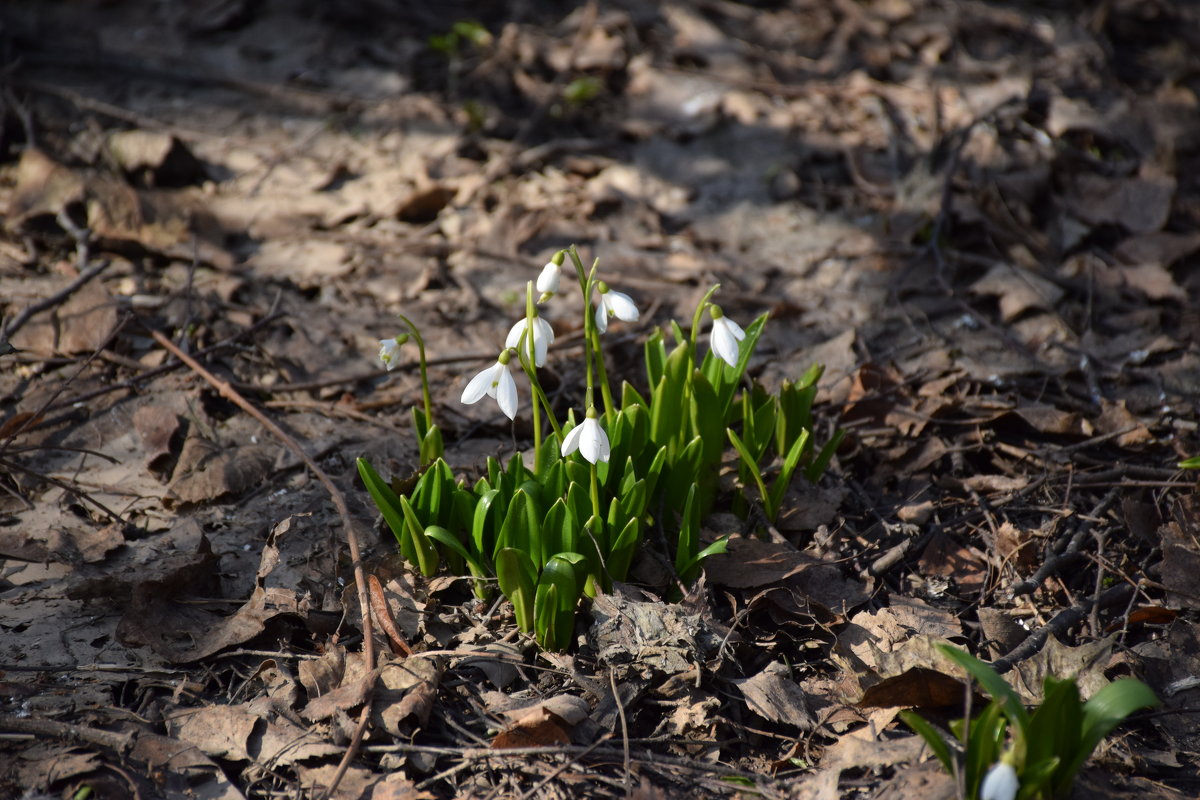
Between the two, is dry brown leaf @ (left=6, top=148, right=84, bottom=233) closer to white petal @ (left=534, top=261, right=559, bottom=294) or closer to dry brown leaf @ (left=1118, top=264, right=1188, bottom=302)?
white petal @ (left=534, top=261, right=559, bottom=294)

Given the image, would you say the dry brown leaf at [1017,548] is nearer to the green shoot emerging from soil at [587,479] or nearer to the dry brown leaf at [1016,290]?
the green shoot emerging from soil at [587,479]

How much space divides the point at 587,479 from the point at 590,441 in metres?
0.25

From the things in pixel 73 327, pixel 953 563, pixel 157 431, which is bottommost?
pixel 953 563

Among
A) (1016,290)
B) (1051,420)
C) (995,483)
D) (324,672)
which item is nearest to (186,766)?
(324,672)

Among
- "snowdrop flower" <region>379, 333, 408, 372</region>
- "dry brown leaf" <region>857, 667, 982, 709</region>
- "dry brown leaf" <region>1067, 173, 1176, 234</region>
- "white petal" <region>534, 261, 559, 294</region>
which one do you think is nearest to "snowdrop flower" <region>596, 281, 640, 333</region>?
"white petal" <region>534, 261, 559, 294</region>

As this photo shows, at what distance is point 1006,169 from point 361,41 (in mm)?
3641

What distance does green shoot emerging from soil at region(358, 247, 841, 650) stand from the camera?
80.0 inches

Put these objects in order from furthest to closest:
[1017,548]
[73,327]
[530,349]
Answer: [73,327] → [1017,548] → [530,349]

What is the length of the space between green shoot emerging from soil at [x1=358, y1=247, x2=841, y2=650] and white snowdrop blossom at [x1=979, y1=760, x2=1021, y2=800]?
2.40 ft

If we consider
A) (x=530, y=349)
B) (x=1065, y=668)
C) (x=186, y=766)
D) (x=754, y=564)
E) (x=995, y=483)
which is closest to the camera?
(x=186, y=766)

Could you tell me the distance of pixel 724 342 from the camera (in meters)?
2.00

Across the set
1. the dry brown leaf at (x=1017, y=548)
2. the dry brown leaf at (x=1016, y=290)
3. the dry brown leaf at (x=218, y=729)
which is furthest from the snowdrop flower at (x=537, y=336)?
Result: the dry brown leaf at (x=1016, y=290)

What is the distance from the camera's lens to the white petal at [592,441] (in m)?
1.96

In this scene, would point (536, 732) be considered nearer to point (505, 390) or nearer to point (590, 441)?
point (590, 441)
